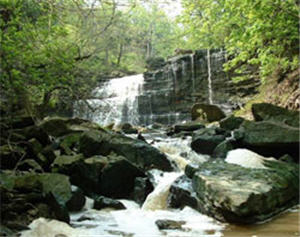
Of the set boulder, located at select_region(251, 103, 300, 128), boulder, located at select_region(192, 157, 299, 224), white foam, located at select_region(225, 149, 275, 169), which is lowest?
boulder, located at select_region(192, 157, 299, 224)

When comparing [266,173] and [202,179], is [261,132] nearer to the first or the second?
[266,173]

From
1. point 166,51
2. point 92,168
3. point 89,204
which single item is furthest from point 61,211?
point 166,51

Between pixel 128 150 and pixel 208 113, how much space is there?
671cm

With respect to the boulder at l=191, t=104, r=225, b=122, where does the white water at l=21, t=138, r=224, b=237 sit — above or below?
below

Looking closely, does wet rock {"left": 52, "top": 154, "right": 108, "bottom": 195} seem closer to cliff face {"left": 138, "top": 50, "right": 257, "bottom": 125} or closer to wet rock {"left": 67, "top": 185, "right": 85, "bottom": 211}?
wet rock {"left": 67, "top": 185, "right": 85, "bottom": 211}

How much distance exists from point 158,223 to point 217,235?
80 cm

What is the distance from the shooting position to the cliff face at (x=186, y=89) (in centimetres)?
1633

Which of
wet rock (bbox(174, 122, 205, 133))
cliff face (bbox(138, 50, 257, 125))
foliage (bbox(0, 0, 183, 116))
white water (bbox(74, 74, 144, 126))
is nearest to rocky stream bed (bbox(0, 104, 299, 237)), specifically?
foliage (bbox(0, 0, 183, 116))

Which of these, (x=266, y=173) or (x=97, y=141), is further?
(x=97, y=141)

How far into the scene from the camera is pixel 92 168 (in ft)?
18.6

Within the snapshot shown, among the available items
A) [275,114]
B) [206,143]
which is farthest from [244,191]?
[275,114]

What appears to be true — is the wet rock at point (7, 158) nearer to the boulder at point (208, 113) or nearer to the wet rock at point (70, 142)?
the wet rock at point (70, 142)

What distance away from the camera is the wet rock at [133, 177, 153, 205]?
5.43m

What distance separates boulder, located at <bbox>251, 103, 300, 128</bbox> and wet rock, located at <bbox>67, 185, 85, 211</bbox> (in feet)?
17.3
